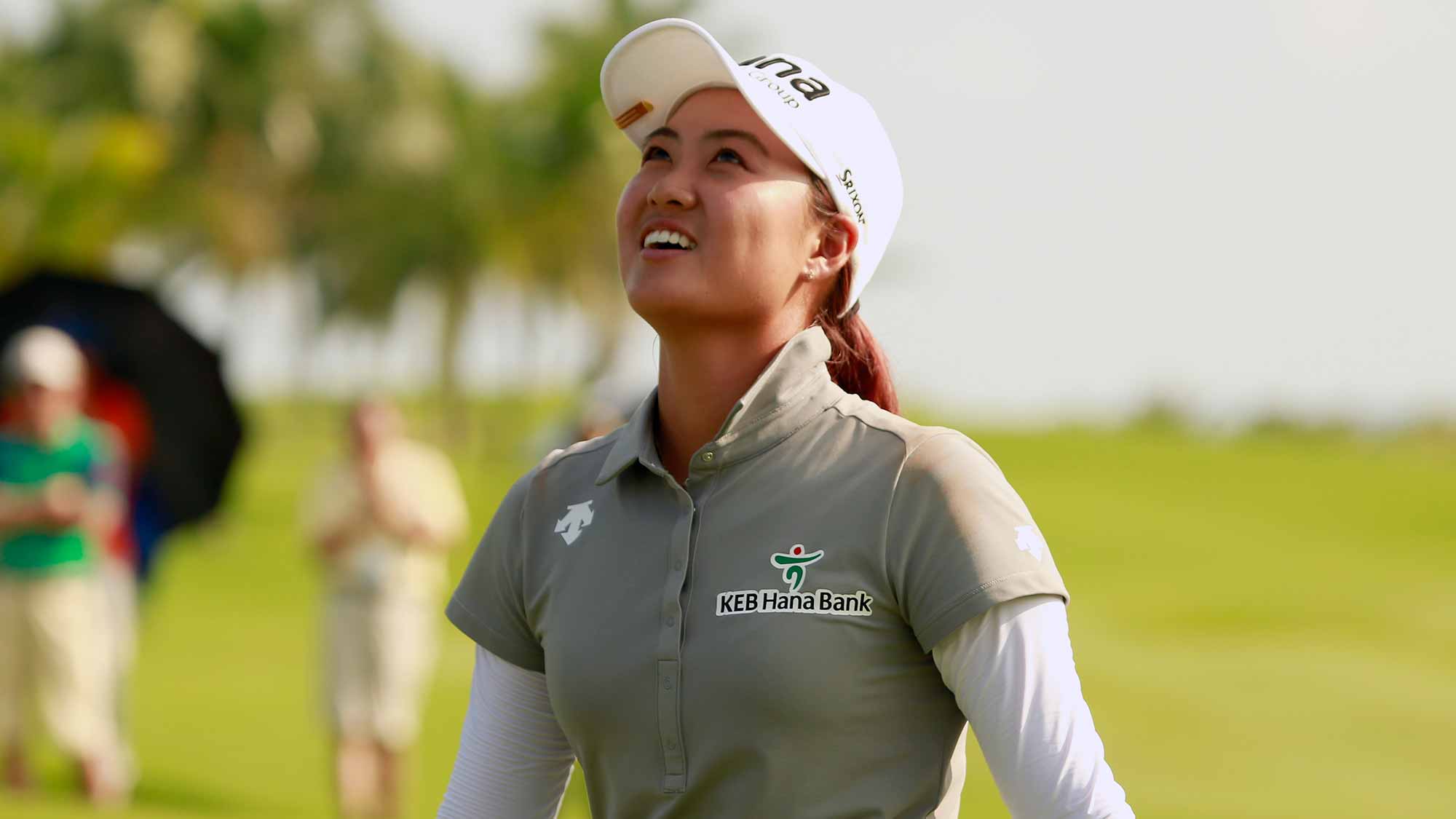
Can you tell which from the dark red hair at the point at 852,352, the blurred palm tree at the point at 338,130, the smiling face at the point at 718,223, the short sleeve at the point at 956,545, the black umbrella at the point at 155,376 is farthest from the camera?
the blurred palm tree at the point at 338,130

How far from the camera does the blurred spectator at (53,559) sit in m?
10.8

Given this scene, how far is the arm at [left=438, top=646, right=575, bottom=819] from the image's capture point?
8.26 ft

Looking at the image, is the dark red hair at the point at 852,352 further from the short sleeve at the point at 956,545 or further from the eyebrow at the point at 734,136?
the short sleeve at the point at 956,545

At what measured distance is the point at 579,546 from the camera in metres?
2.35

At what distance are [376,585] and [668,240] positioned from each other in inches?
354

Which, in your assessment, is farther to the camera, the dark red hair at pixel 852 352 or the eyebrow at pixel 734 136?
the dark red hair at pixel 852 352

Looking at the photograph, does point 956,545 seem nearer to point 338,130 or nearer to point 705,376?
point 705,376

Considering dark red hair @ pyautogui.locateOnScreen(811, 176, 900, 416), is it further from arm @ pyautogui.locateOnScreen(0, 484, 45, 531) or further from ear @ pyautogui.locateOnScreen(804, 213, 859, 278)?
arm @ pyautogui.locateOnScreen(0, 484, 45, 531)

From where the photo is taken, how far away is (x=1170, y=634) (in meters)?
27.2

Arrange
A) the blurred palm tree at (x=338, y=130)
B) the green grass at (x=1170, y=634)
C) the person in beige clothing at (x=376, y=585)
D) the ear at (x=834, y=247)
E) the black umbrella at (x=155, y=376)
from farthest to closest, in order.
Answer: the blurred palm tree at (x=338, y=130), the green grass at (x=1170, y=634), the black umbrella at (x=155, y=376), the person in beige clothing at (x=376, y=585), the ear at (x=834, y=247)

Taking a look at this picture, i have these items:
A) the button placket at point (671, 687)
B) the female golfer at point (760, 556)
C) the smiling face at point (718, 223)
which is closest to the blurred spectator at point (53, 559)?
the female golfer at point (760, 556)

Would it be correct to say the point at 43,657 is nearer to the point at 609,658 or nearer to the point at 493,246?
the point at 609,658

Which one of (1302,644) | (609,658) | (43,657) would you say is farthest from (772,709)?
(1302,644)

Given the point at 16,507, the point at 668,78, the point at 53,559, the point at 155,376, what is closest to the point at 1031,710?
the point at 668,78
